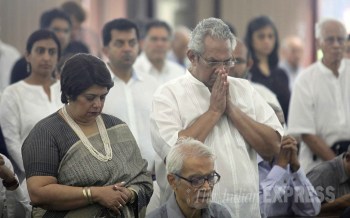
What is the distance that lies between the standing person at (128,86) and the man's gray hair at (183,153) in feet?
4.22

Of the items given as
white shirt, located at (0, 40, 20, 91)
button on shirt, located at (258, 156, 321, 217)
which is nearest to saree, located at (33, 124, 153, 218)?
button on shirt, located at (258, 156, 321, 217)

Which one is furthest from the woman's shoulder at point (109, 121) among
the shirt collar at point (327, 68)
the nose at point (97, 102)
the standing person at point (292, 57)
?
the standing person at point (292, 57)

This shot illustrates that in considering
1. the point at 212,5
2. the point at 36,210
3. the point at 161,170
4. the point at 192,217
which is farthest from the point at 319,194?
the point at 212,5

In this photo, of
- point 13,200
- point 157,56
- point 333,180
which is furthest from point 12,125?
point 157,56

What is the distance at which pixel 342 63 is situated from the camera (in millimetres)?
6445

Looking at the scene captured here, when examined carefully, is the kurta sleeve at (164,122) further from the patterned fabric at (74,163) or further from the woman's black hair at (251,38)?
the woman's black hair at (251,38)

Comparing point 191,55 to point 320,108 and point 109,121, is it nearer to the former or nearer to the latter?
point 109,121

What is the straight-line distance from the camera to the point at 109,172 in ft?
14.3

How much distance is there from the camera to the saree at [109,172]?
14.0 ft

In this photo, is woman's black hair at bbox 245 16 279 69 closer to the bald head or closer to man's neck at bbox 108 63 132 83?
man's neck at bbox 108 63 132 83

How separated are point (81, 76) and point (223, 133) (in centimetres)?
80

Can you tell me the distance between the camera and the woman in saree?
4223 mm

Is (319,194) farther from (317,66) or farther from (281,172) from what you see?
(317,66)

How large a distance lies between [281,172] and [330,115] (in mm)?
1266
